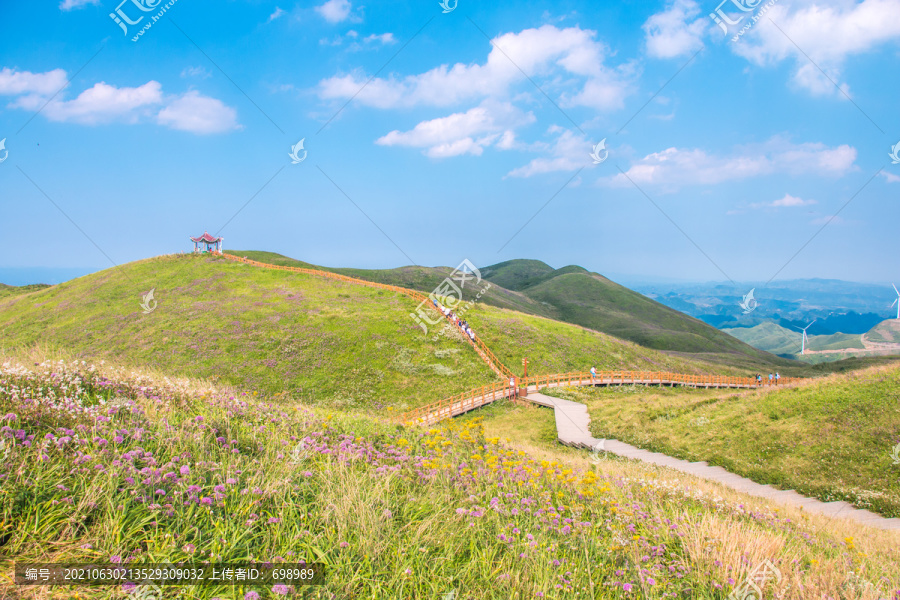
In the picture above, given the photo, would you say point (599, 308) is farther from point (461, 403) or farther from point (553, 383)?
point (461, 403)

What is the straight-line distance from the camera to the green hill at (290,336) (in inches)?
1380

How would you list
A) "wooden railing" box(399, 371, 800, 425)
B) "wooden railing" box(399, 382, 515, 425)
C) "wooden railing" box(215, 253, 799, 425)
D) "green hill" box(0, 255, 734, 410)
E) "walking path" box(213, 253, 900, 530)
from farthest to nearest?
"green hill" box(0, 255, 734, 410) → "wooden railing" box(215, 253, 799, 425) → "wooden railing" box(399, 371, 800, 425) → "wooden railing" box(399, 382, 515, 425) → "walking path" box(213, 253, 900, 530)

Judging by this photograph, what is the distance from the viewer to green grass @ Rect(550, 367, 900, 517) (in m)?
15.2

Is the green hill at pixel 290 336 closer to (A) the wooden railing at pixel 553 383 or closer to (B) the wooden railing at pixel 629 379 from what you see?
(A) the wooden railing at pixel 553 383

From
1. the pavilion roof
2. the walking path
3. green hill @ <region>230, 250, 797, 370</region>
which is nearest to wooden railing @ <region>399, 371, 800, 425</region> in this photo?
the walking path

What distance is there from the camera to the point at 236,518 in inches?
188

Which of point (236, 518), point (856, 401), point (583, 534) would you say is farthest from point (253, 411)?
point (856, 401)

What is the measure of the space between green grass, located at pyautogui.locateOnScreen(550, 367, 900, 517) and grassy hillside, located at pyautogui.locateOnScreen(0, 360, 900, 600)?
10378mm

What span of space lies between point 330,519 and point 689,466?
59.9ft

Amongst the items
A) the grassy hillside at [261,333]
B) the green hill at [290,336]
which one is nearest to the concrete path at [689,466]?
the green hill at [290,336]

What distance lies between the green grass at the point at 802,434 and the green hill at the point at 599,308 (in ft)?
189

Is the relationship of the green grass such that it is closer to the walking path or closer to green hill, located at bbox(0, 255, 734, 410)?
the walking path

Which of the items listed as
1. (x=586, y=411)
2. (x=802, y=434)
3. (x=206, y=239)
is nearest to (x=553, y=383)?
(x=586, y=411)

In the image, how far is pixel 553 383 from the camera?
37.7 m
